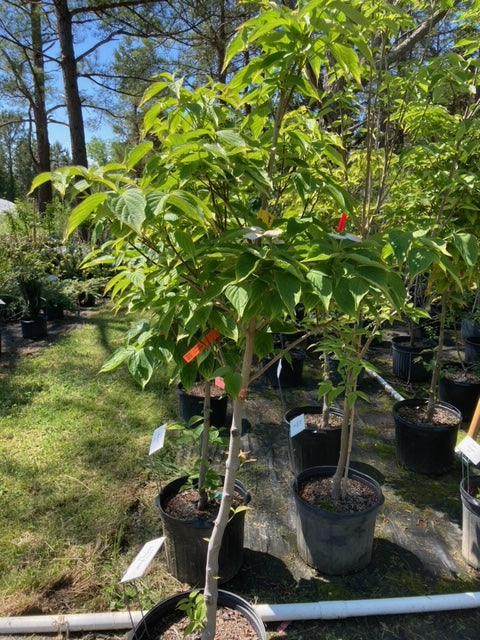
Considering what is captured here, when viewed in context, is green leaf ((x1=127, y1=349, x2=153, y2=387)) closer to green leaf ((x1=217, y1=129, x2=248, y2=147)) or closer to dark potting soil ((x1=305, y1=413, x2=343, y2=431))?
green leaf ((x1=217, y1=129, x2=248, y2=147))

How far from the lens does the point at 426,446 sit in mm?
2676

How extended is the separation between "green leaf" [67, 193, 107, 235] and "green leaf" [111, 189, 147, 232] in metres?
0.04

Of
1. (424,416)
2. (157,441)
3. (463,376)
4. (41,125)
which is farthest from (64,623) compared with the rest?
(41,125)

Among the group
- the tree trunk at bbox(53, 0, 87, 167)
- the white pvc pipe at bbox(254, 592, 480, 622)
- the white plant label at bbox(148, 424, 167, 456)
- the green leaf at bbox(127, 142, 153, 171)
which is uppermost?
the tree trunk at bbox(53, 0, 87, 167)

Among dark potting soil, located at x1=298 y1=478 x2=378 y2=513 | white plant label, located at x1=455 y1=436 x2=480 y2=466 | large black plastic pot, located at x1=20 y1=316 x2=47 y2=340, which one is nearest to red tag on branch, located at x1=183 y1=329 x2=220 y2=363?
dark potting soil, located at x1=298 y1=478 x2=378 y2=513

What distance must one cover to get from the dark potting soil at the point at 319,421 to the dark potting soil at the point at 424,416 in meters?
0.43

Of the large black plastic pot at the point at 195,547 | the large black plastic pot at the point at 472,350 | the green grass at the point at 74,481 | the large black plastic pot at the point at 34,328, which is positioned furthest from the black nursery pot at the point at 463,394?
the large black plastic pot at the point at 34,328

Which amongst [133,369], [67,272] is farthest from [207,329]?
[67,272]

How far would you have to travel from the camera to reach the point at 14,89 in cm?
1284

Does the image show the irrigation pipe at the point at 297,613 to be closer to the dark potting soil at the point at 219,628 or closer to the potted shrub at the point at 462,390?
the dark potting soil at the point at 219,628

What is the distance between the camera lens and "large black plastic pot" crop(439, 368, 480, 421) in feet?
11.3

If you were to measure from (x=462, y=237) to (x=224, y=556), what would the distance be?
1.49 metres

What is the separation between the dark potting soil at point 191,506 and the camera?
6.21ft

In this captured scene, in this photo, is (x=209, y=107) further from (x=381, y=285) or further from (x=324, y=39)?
(x=381, y=285)
